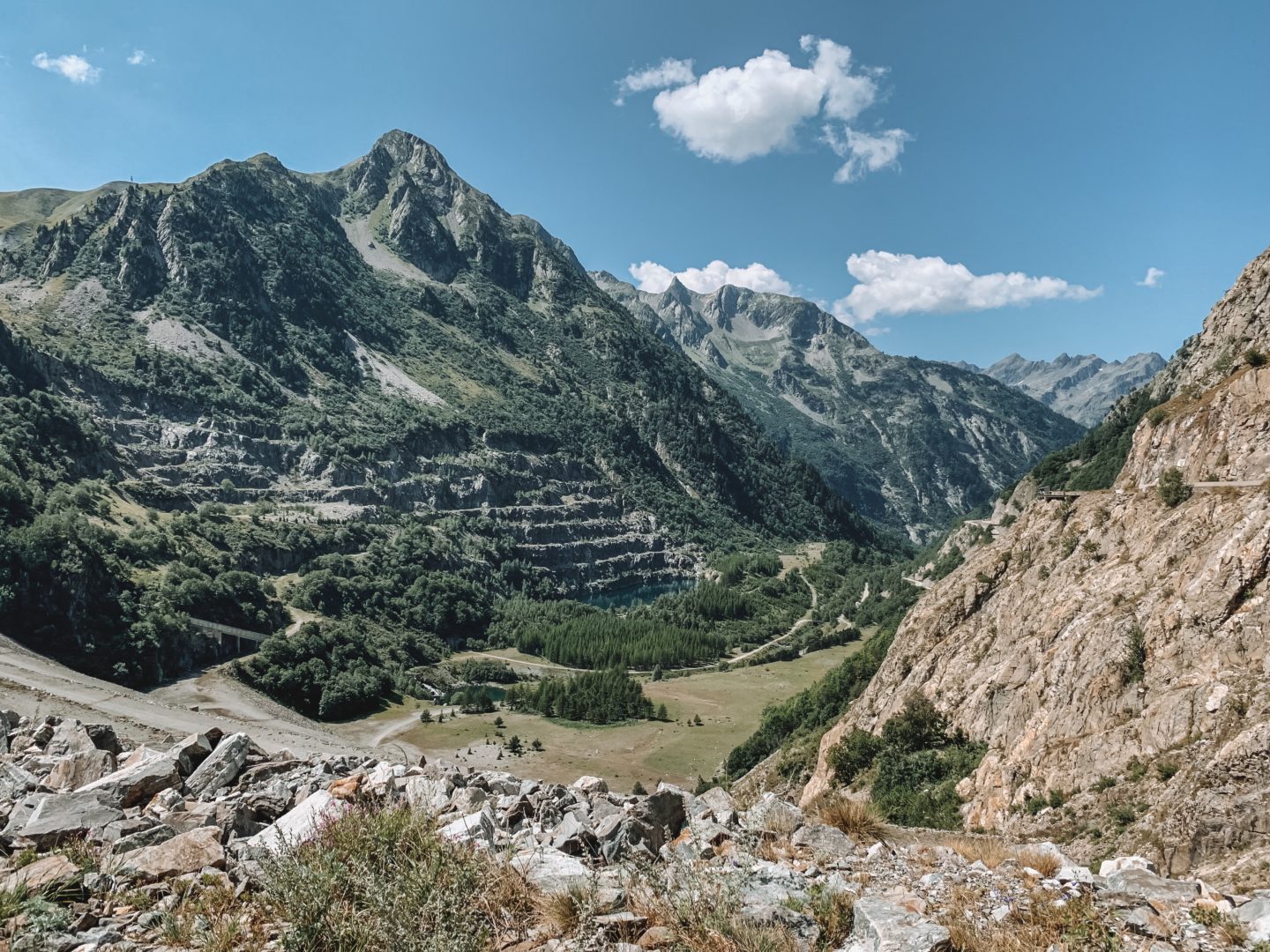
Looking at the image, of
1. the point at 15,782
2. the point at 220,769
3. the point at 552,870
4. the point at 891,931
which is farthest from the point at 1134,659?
the point at 15,782

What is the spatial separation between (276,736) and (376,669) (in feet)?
202

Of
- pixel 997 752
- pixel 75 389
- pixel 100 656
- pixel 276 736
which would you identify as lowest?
pixel 100 656

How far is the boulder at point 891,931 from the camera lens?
609cm

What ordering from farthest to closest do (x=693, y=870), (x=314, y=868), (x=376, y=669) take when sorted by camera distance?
(x=376, y=669), (x=693, y=870), (x=314, y=868)

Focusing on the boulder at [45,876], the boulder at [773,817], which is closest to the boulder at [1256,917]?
the boulder at [773,817]

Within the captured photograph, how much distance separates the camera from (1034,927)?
6.34 metres

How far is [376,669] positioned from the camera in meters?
105

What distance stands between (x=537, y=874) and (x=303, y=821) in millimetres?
3595

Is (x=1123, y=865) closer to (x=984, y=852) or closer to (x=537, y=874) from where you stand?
(x=984, y=852)

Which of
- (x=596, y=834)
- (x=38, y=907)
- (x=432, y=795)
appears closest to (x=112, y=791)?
(x=38, y=907)

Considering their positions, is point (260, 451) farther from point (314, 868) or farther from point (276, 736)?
point (314, 868)

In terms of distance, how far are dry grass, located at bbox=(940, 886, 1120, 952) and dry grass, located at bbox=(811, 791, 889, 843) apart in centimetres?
305

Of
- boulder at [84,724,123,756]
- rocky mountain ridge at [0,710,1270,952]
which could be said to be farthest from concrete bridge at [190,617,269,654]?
rocky mountain ridge at [0,710,1270,952]

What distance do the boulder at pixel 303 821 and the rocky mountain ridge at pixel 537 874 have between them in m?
0.04
